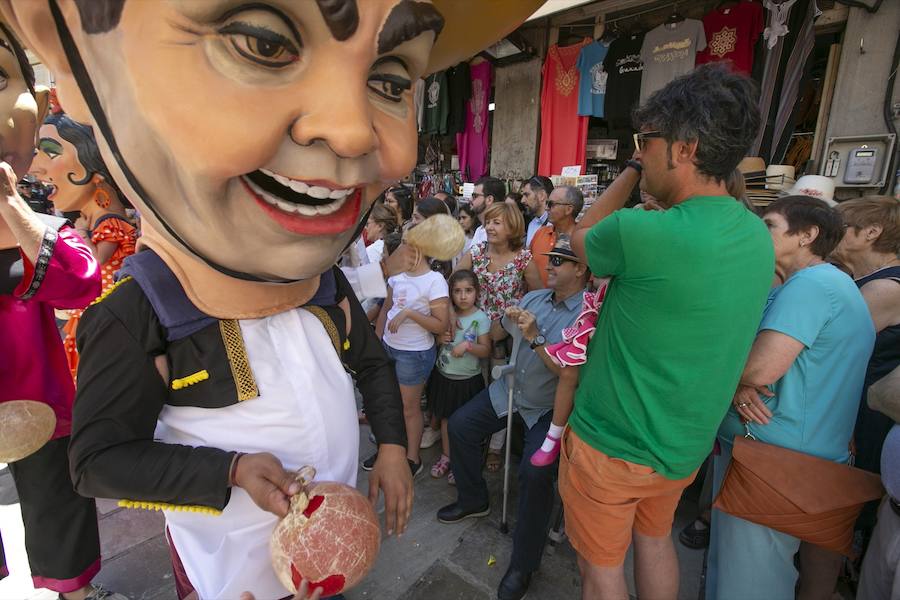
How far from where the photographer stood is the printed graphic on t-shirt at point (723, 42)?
14.3 feet

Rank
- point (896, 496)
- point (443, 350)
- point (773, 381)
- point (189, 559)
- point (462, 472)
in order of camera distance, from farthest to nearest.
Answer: point (443, 350) < point (462, 472) < point (773, 381) < point (896, 496) < point (189, 559)

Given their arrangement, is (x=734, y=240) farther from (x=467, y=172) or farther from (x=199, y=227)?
(x=467, y=172)

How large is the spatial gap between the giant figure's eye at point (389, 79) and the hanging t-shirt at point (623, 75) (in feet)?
15.5

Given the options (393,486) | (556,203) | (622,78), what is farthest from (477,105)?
(393,486)

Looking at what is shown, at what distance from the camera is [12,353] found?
1.64 metres

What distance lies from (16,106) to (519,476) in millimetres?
2383

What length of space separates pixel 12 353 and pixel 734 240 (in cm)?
251

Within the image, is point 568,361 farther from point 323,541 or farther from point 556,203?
point 556,203

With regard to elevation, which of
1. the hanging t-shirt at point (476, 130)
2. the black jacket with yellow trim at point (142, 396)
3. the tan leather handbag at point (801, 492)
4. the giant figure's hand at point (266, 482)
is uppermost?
the hanging t-shirt at point (476, 130)

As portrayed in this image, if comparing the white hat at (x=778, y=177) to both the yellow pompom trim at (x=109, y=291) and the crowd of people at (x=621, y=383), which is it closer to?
the crowd of people at (x=621, y=383)

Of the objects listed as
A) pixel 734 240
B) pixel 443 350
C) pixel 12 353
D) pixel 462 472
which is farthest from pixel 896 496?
pixel 12 353

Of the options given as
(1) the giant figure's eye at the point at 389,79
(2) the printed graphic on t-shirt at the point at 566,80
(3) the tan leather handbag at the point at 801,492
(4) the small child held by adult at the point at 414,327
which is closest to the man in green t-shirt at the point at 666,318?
(3) the tan leather handbag at the point at 801,492

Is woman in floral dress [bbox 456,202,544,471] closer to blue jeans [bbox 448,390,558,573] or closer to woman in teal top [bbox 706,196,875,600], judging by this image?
blue jeans [bbox 448,390,558,573]

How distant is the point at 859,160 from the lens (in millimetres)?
4012
